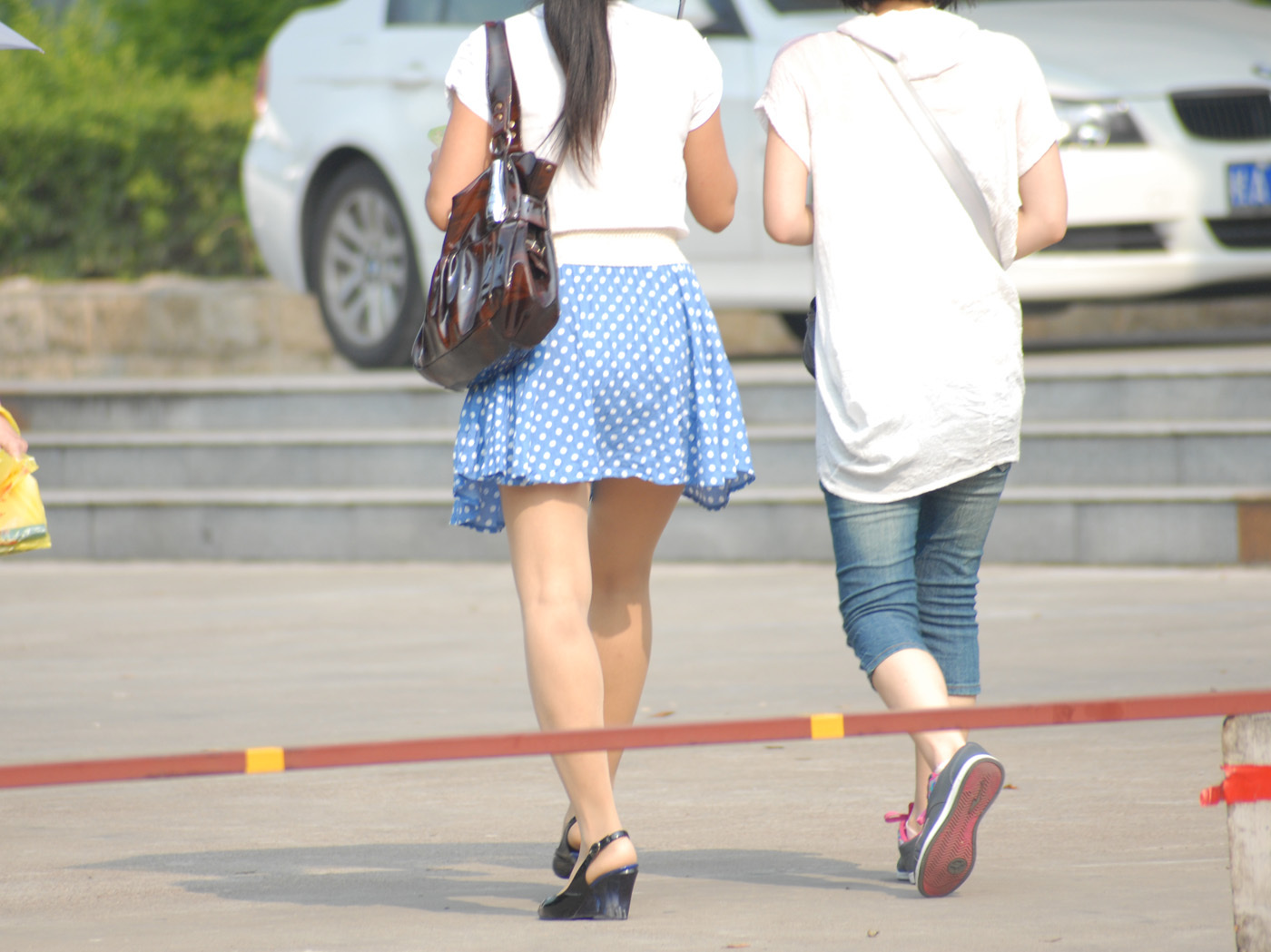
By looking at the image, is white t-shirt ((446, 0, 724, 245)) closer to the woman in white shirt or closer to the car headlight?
the woman in white shirt

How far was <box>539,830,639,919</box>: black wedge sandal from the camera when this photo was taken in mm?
3582

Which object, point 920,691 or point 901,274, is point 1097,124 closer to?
point 901,274

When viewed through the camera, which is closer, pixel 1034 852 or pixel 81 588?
pixel 1034 852

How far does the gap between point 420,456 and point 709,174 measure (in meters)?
5.72

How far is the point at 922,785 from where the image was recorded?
379cm

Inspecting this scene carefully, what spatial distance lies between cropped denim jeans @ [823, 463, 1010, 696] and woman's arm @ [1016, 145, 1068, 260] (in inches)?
16.4

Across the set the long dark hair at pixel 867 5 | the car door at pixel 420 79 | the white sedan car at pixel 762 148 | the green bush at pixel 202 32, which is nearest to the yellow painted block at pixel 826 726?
the long dark hair at pixel 867 5

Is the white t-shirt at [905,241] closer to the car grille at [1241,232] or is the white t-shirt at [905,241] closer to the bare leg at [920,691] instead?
the bare leg at [920,691]

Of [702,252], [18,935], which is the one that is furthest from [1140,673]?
[702,252]

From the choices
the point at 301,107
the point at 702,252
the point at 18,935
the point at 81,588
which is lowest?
the point at 81,588

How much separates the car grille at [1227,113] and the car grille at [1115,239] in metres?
0.49

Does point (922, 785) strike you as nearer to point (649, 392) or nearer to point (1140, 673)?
point (649, 392)

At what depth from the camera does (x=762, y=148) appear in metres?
8.95

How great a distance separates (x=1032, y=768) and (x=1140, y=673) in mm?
1074
